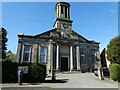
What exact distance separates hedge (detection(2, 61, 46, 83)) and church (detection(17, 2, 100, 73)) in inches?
459

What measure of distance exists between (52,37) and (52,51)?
285cm

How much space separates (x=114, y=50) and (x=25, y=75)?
42.3ft

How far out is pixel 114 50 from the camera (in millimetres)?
21266

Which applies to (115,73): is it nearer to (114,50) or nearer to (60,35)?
(114,50)

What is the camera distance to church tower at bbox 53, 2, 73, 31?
31.6 metres

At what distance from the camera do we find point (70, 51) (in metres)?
30.3

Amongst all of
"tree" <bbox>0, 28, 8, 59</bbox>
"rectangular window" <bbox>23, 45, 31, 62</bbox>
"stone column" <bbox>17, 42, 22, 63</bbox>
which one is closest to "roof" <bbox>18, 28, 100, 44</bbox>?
"stone column" <bbox>17, 42, 22, 63</bbox>

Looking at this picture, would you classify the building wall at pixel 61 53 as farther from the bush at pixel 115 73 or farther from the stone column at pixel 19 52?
the bush at pixel 115 73

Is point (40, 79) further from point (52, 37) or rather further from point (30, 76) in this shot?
point (52, 37)

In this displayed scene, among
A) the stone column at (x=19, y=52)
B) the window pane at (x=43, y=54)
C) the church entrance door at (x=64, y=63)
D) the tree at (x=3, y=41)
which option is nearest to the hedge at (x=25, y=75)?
the stone column at (x=19, y=52)

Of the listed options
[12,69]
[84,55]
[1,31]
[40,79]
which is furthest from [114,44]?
[1,31]

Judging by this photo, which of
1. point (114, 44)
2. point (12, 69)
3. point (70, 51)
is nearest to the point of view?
point (12, 69)

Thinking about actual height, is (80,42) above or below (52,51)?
above

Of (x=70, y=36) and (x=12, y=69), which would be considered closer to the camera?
(x=12, y=69)
